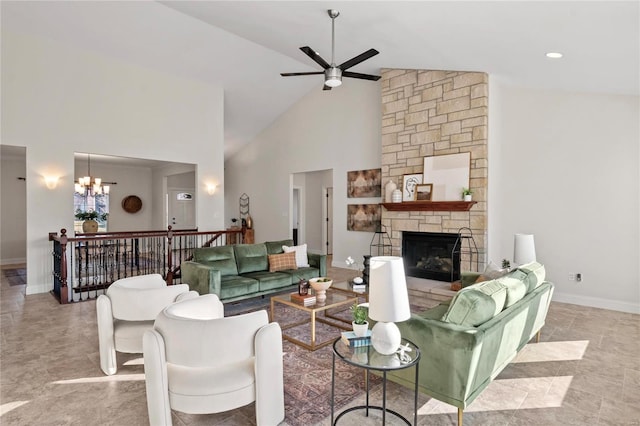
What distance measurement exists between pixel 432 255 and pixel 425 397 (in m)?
4.23

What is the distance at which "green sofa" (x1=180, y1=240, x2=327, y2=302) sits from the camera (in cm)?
449

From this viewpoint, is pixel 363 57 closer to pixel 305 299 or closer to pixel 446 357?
pixel 305 299

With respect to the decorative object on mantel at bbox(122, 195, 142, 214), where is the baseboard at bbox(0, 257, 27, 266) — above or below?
below

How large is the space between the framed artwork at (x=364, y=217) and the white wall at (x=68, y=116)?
383cm

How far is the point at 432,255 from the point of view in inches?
261

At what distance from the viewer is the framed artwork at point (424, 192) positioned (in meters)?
6.31

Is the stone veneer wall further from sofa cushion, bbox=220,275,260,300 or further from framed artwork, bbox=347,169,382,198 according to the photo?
sofa cushion, bbox=220,275,260,300

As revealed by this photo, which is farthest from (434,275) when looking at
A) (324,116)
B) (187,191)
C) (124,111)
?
(187,191)

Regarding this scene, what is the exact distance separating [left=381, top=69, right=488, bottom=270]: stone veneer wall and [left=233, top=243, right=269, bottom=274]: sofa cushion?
2739 mm

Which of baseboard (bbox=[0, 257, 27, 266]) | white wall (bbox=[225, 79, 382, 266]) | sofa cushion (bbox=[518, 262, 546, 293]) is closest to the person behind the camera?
sofa cushion (bbox=[518, 262, 546, 293])

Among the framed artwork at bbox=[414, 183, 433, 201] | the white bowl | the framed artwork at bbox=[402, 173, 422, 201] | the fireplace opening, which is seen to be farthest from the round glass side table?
the framed artwork at bbox=[402, 173, 422, 201]

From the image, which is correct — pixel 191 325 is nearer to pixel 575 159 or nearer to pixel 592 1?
pixel 592 1

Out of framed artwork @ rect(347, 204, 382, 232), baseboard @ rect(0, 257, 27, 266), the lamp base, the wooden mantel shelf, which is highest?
the wooden mantel shelf

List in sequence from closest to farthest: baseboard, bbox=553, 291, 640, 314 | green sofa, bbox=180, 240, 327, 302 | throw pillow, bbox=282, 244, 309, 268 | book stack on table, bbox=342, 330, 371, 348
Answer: book stack on table, bbox=342, 330, 371, 348
green sofa, bbox=180, 240, 327, 302
baseboard, bbox=553, 291, 640, 314
throw pillow, bbox=282, 244, 309, 268
